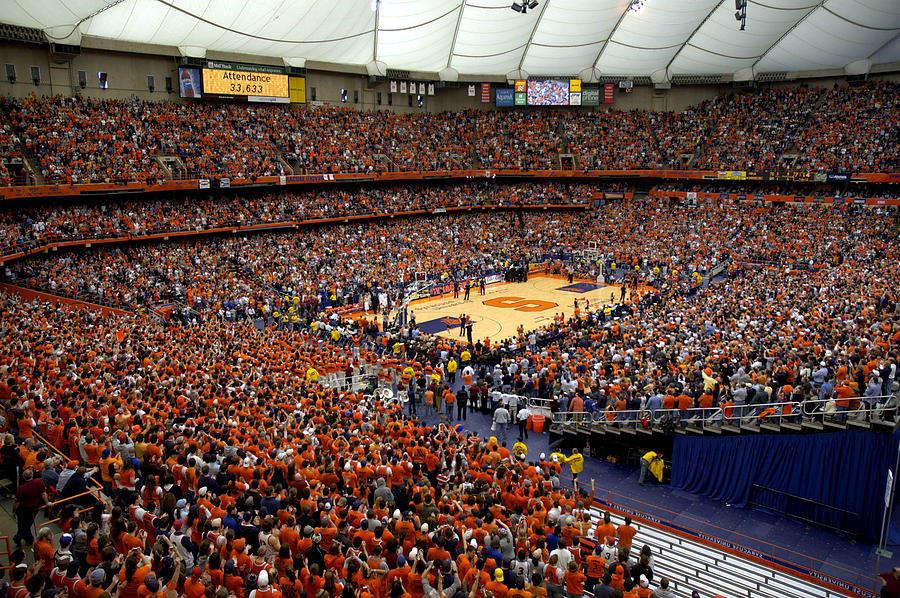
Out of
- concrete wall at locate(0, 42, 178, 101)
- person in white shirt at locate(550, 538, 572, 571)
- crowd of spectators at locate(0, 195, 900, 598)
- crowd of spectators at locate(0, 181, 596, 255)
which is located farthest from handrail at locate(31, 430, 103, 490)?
concrete wall at locate(0, 42, 178, 101)

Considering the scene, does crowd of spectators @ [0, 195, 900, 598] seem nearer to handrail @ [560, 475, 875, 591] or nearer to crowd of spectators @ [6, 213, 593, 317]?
crowd of spectators @ [6, 213, 593, 317]

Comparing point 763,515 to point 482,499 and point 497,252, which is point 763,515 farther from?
point 497,252

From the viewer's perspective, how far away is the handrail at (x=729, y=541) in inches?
494

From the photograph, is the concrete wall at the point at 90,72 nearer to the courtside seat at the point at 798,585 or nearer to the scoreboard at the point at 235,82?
the scoreboard at the point at 235,82

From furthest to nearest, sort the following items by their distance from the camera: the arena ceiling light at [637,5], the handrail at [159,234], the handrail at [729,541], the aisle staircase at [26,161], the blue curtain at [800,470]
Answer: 1. the arena ceiling light at [637,5]
2. the aisle staircase at [26,161]
3. the handrail at [159,234]
4. the blue curtain at [800,470]
5. the handrail at [729,541]

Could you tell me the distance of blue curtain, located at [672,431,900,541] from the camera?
46.3 feet

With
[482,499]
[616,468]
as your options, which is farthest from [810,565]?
[482,499]

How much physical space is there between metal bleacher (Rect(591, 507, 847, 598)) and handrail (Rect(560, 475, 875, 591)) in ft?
0.97

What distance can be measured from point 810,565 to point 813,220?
3759 centimetres

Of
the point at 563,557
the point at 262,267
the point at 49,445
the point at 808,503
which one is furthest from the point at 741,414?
the point at 262,267

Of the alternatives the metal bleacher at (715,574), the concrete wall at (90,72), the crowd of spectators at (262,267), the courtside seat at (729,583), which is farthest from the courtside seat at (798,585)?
the concrete wall at (90,72)

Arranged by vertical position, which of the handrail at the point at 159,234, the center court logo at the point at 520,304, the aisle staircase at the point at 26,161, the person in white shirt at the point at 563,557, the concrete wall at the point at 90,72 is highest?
the concrete wall at the point at 90,72

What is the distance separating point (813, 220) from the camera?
4444 cm

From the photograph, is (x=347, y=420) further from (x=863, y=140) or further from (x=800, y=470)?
(x=863, y=140)
